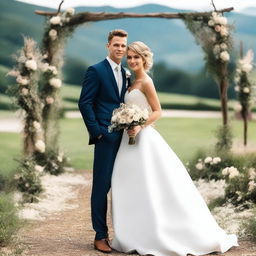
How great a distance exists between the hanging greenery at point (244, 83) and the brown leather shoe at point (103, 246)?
5.25 metres

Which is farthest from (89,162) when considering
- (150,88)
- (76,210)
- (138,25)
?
(138,25)

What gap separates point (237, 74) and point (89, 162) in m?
4.39

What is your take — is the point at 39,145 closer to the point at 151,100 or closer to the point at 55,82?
the point at 55,82

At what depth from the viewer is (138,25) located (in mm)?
22828

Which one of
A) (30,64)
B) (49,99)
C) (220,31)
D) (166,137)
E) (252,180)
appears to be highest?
(220,31)

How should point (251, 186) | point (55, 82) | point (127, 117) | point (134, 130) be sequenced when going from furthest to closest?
point (55, 82) → point (251, 186) → point (134, 130) → point (127, 117)

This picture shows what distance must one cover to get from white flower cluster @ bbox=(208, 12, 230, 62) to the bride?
14.7 feet

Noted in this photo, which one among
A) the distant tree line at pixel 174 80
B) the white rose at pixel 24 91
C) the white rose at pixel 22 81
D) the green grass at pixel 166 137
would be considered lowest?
the green grass at pixel 166 137

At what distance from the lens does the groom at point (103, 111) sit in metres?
5.11

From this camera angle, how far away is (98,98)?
17.0 feet

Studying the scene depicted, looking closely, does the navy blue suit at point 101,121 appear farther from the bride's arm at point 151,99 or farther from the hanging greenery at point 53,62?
the hanging greenery at point 53,62

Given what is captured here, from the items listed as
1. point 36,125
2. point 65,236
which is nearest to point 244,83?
point 36,125

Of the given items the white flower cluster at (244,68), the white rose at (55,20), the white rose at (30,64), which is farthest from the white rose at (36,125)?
the white flower cluster at (244,68)

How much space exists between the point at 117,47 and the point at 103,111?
54 centimetres
